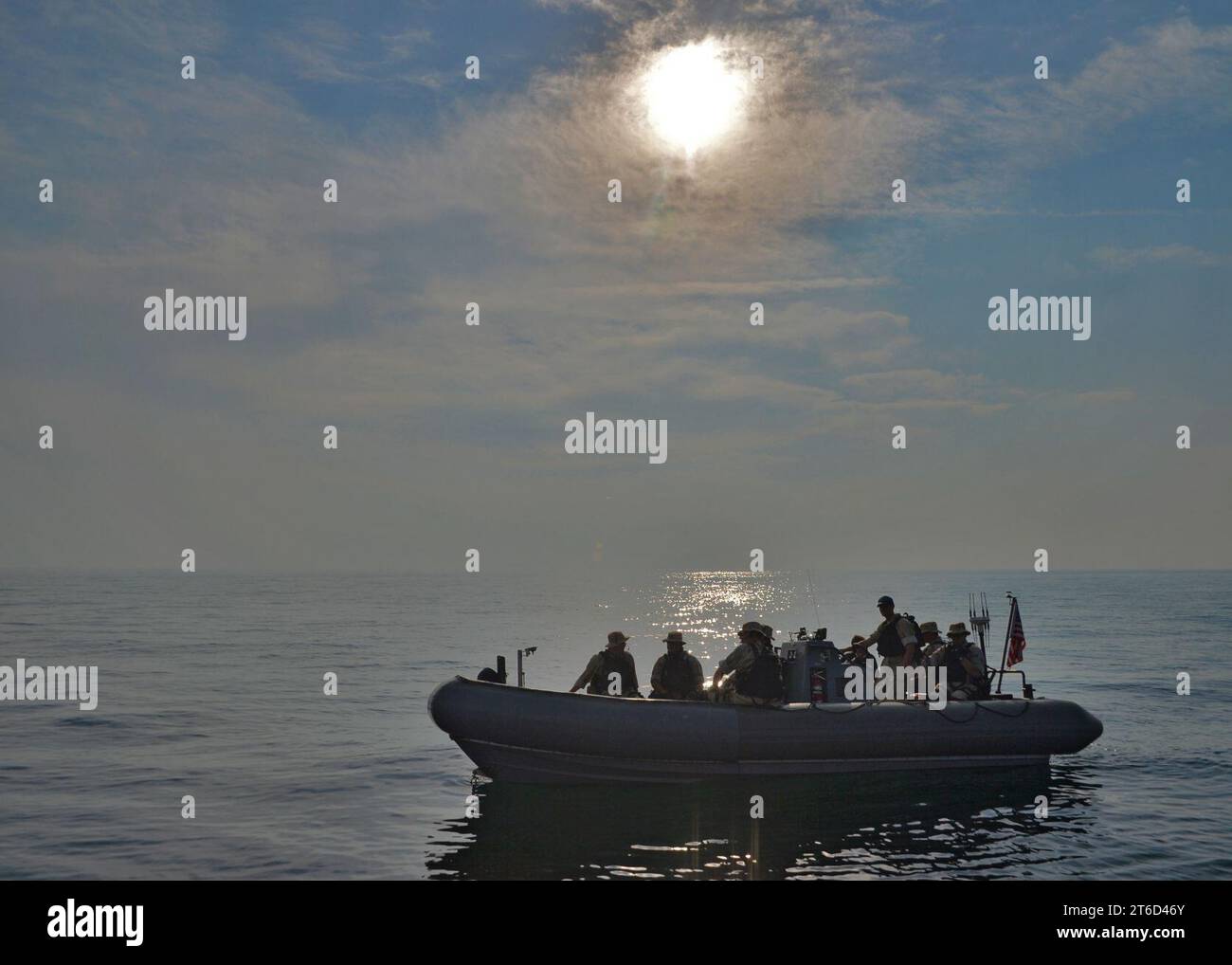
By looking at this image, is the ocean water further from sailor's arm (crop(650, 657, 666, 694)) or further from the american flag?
the american flag

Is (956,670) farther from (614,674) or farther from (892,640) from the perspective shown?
(614,674)

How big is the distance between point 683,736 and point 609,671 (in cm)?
150

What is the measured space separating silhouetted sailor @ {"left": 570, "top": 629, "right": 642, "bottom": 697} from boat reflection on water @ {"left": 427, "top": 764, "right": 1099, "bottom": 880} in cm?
138

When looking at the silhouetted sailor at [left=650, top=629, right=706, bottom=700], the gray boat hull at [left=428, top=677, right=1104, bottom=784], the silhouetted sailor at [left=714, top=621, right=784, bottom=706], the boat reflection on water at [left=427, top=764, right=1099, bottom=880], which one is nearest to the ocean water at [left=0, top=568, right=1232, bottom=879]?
the boat reflection on water at [left=427, top=764, right=1099, bottom=880]

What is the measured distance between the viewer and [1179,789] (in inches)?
649

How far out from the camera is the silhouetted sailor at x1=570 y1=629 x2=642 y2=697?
1578 centimetres

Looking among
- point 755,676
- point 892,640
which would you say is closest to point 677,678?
point 755,676

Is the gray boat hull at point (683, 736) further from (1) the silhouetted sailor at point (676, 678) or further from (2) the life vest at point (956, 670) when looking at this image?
(2) the life vest at point (956, 670)

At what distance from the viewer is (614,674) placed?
15812 millimetres

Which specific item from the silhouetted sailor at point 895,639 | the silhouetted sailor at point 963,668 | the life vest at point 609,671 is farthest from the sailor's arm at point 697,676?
the silhouetted sailor at point 963,668

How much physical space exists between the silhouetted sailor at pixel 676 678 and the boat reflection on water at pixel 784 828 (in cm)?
133

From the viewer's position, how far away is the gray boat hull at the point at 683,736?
15008 mm
